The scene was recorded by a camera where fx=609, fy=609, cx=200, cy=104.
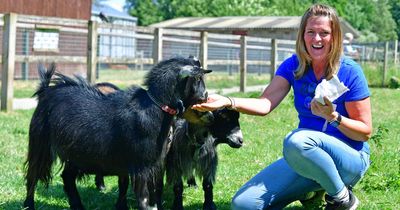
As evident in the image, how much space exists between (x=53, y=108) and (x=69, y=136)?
321mm

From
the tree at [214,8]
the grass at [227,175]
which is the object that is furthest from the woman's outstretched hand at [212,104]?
the tree at [214,8]

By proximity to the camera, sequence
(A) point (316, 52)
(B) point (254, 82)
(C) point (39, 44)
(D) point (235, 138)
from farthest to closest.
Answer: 1. (B) point (254, 82)
2. (C) point (39, 44)
3. (D) point (235, 138)
4. (A) point (316, 52)

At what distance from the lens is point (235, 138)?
16.5ft

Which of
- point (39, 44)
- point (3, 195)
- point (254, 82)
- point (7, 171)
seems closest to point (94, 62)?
point (39, 44)

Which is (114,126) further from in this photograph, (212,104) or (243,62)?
(243,62)

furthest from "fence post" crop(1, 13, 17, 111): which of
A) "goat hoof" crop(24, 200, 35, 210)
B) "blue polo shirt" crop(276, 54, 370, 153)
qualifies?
"blue polo shirt" crop(276, 54, 370, 153)

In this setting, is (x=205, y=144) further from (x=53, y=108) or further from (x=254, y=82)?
(x=254, y=82)

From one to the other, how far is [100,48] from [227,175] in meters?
12.3

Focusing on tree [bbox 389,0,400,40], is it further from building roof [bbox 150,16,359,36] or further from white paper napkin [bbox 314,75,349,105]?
white paper napkin [bbox 314,75,349,105]

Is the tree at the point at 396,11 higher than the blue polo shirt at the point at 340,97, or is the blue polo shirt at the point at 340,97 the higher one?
the tree at the point at 396,11

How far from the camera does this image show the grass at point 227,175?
5309 millimetres

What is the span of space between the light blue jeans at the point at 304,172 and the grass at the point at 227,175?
642 mm

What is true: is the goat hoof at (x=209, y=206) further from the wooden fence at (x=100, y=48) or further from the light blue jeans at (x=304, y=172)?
the wooden fence at (x=100, y=48)

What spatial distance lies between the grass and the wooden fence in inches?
53.7
